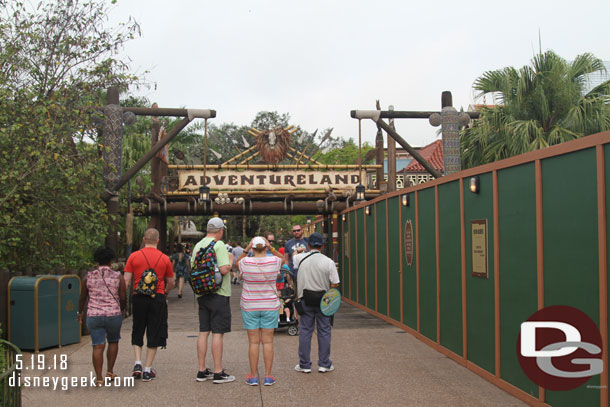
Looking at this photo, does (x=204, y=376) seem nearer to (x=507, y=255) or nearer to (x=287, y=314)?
(x=507, y=255)

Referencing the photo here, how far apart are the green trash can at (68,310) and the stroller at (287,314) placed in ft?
10.4

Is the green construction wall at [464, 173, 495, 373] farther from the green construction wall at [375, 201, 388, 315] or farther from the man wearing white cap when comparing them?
the green construction wall at [375, 201, 388, 315]

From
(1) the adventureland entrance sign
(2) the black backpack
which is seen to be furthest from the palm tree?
(2) the black backpack

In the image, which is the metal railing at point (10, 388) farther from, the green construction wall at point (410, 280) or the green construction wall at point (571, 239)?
the green construction wall at point (410, 280)

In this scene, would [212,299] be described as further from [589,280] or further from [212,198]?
[212,198]

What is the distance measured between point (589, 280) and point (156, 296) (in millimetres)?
4420

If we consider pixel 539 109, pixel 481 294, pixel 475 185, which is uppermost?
pixel 539 109

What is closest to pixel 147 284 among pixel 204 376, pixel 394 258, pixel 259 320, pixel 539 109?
pixel 204 376

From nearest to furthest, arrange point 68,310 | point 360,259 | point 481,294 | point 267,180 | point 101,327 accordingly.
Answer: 1. point 101,327
2. point 481,294
3. point 68,310
4. point 360,259
5. point 267,180

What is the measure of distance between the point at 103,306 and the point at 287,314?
14.6 ft

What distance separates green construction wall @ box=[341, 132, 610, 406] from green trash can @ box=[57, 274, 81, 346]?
5147 mm

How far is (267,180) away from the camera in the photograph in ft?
64.2

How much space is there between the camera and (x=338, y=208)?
62.8 feet

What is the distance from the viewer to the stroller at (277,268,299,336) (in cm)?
1104
